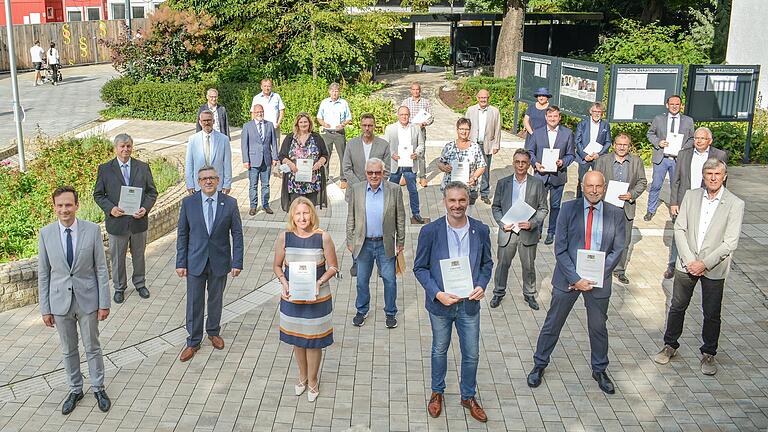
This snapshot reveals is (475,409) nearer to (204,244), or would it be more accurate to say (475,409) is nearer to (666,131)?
(204,244)

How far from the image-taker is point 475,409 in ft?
24.1

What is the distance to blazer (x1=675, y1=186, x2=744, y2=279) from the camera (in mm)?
8000

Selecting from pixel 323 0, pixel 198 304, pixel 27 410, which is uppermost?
pixel 323 0

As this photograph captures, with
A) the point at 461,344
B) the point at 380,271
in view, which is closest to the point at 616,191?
the point at 380,271

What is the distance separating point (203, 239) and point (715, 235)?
4930mm

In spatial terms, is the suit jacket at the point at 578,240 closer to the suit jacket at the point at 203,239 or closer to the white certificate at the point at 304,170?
the suit jacket at the point at 203,239

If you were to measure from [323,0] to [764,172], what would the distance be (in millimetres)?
11743

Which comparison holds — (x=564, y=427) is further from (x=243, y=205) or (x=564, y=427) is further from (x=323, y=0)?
(x=323, y=0)

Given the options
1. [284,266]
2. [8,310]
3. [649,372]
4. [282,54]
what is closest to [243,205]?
[8,310]

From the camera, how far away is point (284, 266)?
7.62 metres

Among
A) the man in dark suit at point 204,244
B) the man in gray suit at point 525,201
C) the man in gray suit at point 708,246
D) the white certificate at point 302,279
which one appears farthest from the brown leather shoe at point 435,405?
the man in gray suit at point 525,201

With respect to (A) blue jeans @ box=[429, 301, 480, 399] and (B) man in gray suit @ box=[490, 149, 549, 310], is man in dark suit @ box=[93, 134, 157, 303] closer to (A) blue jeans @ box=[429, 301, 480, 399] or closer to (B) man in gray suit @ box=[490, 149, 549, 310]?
(B) man in gray suit @ box=[490, 149, 549, 310]

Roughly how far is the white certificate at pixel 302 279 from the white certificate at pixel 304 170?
4.44 m

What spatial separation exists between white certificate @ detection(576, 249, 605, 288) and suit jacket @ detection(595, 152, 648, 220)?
2896mm
